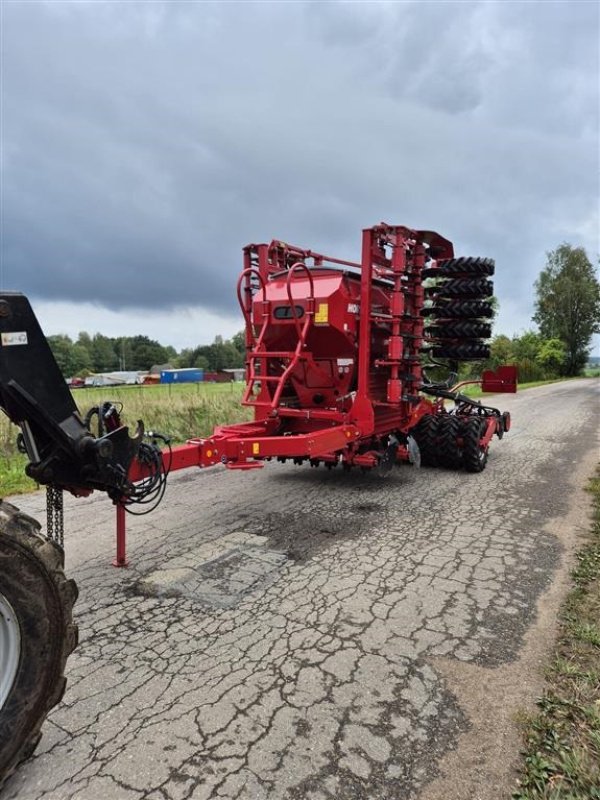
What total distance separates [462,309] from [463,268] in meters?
0.55

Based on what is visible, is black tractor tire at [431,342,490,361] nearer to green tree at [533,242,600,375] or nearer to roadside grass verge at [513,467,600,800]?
roadside grass verge at [513,467,600,800]

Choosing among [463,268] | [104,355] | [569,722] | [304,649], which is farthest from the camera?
[104,355]

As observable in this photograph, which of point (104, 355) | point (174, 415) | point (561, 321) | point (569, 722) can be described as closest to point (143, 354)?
→ point (104, 355)

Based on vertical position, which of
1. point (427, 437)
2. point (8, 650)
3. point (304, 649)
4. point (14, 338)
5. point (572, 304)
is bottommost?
point (304, 649)

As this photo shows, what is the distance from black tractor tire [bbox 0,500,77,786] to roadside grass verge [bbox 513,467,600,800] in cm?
196

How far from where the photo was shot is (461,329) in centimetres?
729

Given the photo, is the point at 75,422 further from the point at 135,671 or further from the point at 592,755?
the point at 592,755

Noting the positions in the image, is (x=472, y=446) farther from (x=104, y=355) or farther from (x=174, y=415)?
(x=104, y=355)

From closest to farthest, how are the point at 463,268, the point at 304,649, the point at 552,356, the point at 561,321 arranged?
1. the point at 304,649
2. the point at 463,268
3. the point at 552,356
4. the point at 561,321

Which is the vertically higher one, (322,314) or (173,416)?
(322,314)

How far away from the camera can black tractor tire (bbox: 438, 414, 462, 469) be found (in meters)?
7.55

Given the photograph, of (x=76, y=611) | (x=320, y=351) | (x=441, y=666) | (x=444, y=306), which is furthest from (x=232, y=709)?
(x=444, y=306)

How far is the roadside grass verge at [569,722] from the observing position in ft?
6.86

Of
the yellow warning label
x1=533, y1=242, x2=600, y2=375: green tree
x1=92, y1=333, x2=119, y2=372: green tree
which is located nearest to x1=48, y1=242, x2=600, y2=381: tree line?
x1=533, y1=242, x2=600, y2=375: green tree
